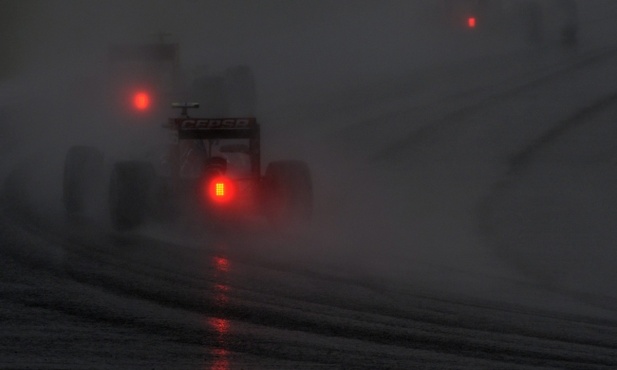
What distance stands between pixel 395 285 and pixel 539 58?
867 inches

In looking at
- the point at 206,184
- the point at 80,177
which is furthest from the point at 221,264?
the point at 80,177

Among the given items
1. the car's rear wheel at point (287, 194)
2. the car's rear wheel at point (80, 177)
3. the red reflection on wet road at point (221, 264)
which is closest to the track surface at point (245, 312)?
the red reflection on wet road at point (221, 264)

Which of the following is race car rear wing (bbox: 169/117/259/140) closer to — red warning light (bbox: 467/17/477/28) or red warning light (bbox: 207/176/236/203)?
red warning light (bbox: 207/176/236/203)

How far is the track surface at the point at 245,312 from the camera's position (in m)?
6.90

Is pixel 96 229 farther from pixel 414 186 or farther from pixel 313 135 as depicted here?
pixel 313 135

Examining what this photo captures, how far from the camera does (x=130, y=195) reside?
1270cm

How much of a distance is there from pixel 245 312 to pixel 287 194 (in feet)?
15.3

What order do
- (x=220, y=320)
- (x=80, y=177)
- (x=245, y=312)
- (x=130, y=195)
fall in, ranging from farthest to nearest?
1. (x=80, y=177)
2. (x=130, y=195)
3. (x=245, y=312)
4. (x=220, y=320)

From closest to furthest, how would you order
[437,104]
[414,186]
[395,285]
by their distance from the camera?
[395,285]
[414,186]
[437,104]

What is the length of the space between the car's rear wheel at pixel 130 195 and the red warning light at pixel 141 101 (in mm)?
4454

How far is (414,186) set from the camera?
17.1m

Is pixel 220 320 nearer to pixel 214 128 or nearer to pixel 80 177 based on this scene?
pixel 214 128

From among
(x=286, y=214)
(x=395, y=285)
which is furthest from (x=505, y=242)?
(x=395, y=285)

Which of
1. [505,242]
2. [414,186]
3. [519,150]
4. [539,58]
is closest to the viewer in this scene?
[505,242]
